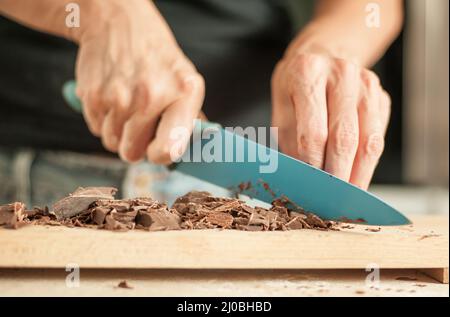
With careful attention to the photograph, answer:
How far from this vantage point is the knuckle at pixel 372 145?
1.13 meters

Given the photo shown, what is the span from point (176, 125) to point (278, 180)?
248mm

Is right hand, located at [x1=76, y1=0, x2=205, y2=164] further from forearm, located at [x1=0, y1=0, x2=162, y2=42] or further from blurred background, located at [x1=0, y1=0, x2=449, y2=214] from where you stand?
blurred background, located at [x1=0, y1=0, x2=449, y2=214]

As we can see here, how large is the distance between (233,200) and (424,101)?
4.32 feet

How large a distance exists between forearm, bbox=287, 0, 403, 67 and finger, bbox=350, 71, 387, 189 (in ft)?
0.43

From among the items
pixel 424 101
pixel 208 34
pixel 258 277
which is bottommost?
pixel 258 277

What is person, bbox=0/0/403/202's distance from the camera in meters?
1.17

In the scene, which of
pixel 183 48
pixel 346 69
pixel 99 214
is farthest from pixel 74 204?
pixel 183 48

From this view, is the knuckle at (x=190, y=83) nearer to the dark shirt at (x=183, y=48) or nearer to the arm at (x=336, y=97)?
the arm at (x=336, y=97)

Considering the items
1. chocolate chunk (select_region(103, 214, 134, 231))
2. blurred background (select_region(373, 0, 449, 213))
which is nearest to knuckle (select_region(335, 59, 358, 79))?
chocolate chunk (select_region(103, 214, 134, 231))

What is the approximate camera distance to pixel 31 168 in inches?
57.5

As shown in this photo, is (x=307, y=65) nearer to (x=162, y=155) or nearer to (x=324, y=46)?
(x=324, y=46)

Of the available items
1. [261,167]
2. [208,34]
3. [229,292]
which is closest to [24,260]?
[229,292]

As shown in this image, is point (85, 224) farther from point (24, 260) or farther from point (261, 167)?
point (261, 167)

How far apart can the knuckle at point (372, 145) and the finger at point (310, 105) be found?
0.08 meters
